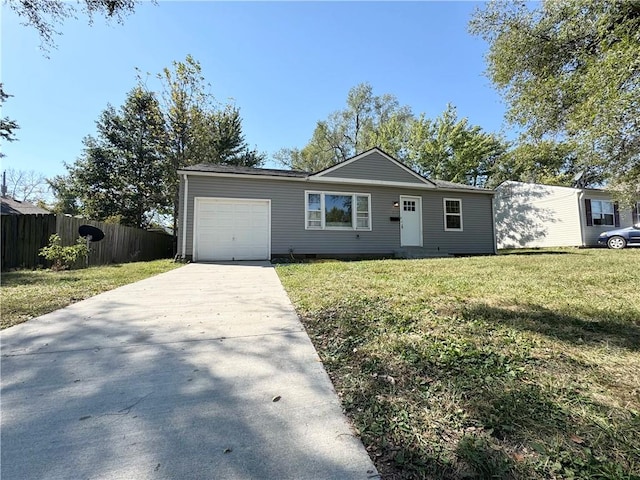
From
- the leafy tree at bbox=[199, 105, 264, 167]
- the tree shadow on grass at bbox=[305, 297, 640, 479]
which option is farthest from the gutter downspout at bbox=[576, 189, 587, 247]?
the leafy tree at bbox=[199, 105, 264, 167]

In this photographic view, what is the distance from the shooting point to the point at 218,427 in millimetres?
1449

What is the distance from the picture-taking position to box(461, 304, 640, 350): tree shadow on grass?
7.76ft

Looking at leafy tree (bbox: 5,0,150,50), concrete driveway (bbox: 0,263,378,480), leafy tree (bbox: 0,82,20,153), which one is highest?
leafy tree (bbox: 0,82,20,153)

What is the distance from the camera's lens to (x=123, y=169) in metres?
20.9

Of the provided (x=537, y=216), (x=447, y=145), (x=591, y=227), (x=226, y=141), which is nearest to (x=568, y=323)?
(x=591, y=227)

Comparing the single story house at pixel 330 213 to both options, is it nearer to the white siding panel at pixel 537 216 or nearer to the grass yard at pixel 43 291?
the grass yard at pixel 43 291

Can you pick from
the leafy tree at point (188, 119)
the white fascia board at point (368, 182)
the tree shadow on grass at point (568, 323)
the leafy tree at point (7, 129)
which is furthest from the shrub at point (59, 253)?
the leafy tree at point (188, 119)

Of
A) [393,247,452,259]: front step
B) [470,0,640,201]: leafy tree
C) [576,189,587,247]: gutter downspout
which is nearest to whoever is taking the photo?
[470,0,640,201]: leafy tree

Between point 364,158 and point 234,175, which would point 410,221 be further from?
point 234,175

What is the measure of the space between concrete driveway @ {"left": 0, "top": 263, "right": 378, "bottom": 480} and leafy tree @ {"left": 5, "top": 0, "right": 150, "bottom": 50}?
5.34 meters

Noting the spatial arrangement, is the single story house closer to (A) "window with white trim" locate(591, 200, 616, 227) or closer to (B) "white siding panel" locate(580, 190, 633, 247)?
(B) "white siding panel" locate(580, 190, 633, 247)

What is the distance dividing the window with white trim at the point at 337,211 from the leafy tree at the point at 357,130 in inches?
547

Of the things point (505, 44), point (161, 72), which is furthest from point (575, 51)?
point (161, 72)

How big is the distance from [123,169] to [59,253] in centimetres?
1617
